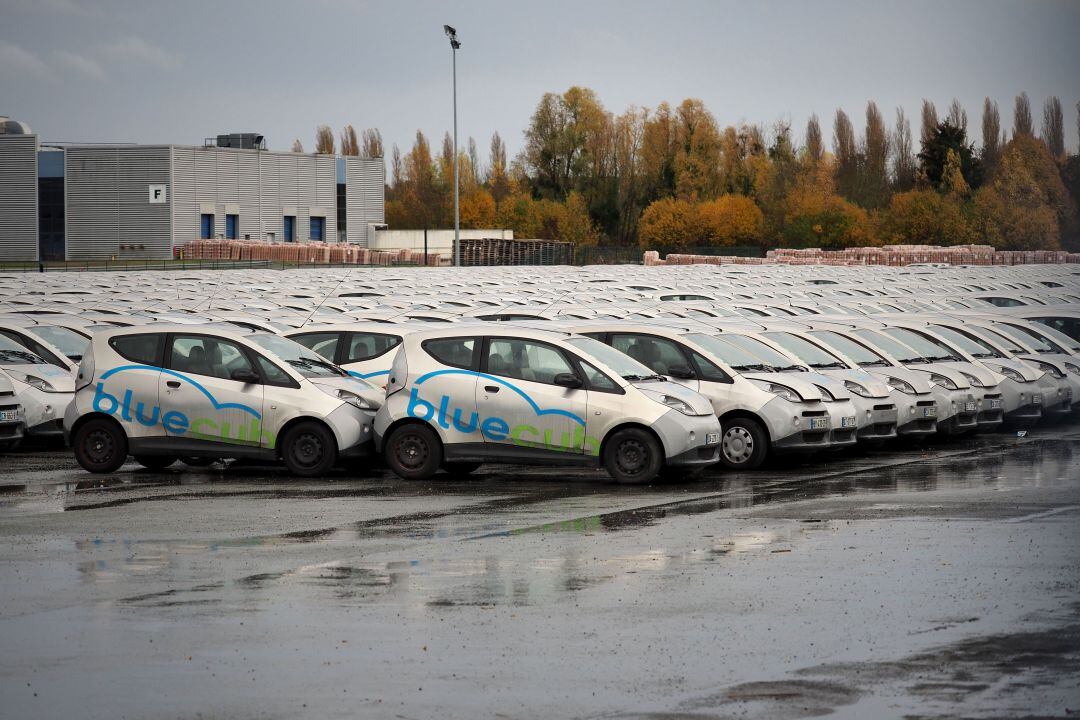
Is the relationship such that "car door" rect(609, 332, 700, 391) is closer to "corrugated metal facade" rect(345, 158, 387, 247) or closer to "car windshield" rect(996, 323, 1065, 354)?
"car windshield" rect(996, 323, 1065, 354)

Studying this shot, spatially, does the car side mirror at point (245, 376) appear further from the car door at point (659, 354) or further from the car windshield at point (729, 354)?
the car windshield at point (729, 354)

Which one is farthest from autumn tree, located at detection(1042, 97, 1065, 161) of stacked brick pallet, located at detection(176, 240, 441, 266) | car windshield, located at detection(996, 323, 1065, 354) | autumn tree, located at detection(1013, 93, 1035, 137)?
car windshield, located at detection(996, 323, 1065, 354)

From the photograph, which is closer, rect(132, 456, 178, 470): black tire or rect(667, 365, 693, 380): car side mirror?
rect(132, 456, 178, 470): black tire

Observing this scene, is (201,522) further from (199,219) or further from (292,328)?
(199,219)

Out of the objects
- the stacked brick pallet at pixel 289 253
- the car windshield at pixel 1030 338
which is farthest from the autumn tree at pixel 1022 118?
the car windshield at pixel 1030 338

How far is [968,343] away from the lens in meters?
21.7

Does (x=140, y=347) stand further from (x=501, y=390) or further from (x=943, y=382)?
(x=943, y=382)

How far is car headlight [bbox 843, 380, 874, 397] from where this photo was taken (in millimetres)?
17641

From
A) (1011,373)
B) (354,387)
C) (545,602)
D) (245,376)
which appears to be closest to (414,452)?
(354,387)

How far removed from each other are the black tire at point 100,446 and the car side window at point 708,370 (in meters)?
→ 5.91

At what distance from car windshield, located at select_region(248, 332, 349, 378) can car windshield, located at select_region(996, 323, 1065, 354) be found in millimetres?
10617

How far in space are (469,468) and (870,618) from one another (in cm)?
837

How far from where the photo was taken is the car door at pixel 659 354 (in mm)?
16734

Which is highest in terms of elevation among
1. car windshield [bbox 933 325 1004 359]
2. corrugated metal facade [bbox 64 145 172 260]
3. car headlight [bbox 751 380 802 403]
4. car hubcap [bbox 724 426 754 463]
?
corrugated metal facade [bbox 64 145 172 260]
